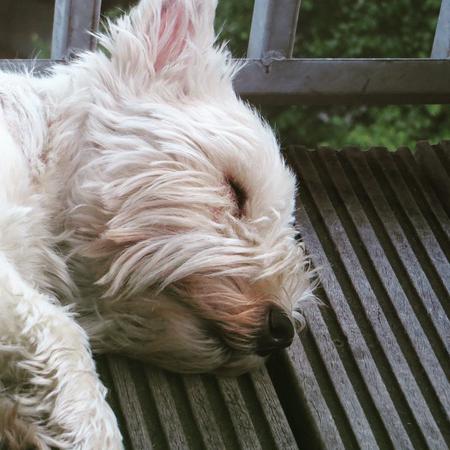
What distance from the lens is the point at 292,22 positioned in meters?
2.47

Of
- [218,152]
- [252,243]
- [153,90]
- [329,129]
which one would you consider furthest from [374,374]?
[329,129]

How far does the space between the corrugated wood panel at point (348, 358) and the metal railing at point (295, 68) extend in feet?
0.73

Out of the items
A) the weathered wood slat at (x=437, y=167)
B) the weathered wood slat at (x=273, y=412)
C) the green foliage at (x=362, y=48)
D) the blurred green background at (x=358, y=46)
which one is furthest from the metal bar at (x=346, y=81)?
the green foliage at (x=362, y=48)

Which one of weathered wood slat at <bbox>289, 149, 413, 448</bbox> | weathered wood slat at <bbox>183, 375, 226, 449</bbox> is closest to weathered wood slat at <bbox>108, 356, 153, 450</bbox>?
weathered wood slat at <bbox>183, 375, 226, 449</bbox>

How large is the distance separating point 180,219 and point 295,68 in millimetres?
929

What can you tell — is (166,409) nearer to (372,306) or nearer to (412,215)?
(372,306)

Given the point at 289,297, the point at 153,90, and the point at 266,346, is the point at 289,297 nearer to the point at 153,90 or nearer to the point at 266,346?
the point at 266,346

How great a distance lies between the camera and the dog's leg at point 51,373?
1.47 metres

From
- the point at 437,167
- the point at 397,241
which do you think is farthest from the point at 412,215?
the point at 437,167

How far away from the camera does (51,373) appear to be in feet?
5.00

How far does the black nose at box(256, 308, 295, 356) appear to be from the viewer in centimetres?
173

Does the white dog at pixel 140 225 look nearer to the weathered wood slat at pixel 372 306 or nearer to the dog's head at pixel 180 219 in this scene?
the dog's head at pixel 180 219

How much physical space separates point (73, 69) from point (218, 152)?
19.1 inches

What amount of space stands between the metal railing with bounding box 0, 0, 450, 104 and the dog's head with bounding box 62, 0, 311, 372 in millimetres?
381
